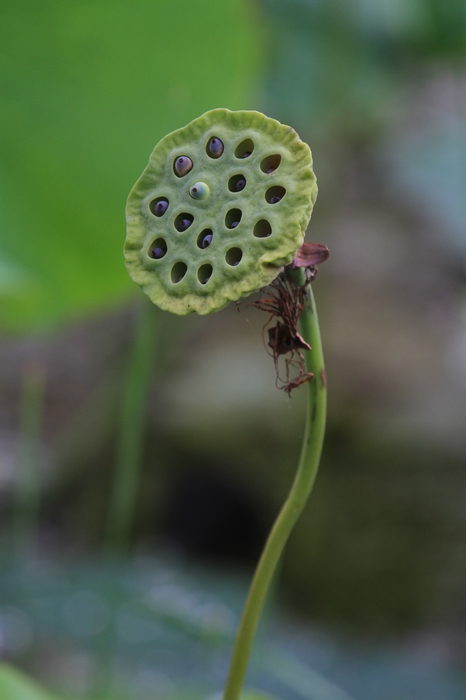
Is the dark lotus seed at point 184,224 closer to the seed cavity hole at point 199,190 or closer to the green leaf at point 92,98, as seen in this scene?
the seed cavity hole at point 199,190

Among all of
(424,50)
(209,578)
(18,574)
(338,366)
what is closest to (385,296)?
(338,366)

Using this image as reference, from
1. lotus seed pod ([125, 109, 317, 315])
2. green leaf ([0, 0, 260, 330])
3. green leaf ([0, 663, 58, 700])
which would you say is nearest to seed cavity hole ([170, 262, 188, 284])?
lotus seed pod ([125, 109, 317, 315])

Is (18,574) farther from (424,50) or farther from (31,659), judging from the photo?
(424,50)

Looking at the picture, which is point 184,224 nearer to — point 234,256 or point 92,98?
point 234,256

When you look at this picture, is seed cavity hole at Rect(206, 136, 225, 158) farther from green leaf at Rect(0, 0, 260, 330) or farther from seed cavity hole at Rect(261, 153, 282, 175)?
green leaf at Rect(0, 0, 260, 330)

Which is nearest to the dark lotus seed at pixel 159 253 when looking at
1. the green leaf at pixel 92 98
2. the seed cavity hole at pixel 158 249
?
the seed cavity hole at pixel 158 249

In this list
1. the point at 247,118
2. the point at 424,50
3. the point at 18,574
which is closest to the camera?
the point at 247,118

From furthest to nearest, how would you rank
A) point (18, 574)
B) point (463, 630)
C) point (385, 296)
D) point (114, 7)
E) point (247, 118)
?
point (385, 296)
point (463, 630)
point (18, 574)
point (114, 7)
point (247, 118)
